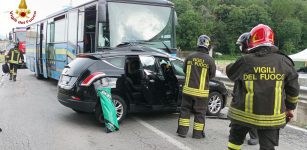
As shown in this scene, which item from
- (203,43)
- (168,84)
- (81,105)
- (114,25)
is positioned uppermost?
(114,25)

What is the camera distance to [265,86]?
389 cm

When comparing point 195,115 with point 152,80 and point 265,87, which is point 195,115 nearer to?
point 152,80

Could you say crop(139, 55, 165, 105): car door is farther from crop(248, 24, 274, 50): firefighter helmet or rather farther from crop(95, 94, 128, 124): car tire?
crop(248, 24, 274, 50): firefighter helmet

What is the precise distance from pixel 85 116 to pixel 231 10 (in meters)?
106

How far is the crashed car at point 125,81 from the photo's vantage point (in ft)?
24.1

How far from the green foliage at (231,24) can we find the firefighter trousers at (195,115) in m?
91.2

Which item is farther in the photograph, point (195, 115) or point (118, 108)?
point (118, 108)

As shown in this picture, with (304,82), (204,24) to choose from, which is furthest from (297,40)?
(304,82)

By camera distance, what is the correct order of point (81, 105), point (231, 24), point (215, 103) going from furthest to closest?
point (231, 24) → point (215, 103) → point (81, 105)

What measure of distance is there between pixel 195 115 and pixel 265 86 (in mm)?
2980

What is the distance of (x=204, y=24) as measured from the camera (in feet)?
341

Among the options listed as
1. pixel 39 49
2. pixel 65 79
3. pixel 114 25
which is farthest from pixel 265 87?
pixel 39 49

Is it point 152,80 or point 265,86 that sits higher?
point 265,86

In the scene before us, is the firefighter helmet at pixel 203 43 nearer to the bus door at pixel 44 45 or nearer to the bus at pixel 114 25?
the bus at pixel 114 25
